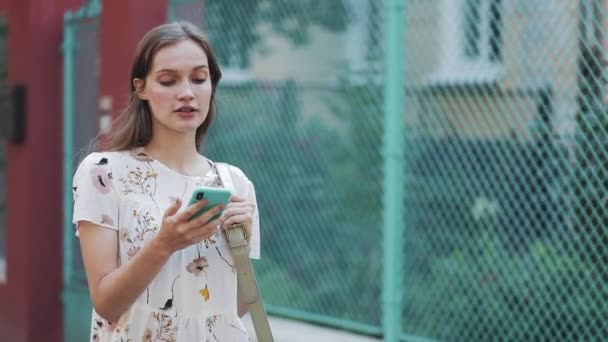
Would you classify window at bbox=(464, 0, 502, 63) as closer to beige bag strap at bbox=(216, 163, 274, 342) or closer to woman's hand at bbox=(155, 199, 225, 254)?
beige bag strap at bbox=(216, 163, 274, 342)

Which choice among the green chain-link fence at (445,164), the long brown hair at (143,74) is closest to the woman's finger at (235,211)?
the long brown hair at (143,74)

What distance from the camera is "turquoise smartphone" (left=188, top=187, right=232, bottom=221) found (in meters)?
1.99

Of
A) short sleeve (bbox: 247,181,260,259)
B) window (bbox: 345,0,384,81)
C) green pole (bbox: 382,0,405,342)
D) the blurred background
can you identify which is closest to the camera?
short sleeve (bbox: 247,181,260,259)

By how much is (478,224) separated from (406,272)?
1.81 feet

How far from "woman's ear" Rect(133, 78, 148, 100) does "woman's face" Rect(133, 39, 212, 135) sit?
0.04 m

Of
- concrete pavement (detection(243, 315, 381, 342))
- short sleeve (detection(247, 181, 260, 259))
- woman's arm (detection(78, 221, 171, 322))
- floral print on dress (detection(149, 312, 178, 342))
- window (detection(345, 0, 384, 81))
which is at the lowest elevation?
floral print on dress (detection(149, 312, 178, 342))

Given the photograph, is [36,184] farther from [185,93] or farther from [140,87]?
[185,93]

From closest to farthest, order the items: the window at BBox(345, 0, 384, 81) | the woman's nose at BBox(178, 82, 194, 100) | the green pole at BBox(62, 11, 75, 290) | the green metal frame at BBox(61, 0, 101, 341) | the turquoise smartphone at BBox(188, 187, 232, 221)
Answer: the turquoise smartphone at BBox(188, 187, 232, 221)
the woman's nose at BBox(178, 82, 194, 100)
the green metal frame at BBox(61, 0, 101, 341)
the green pole at BBox(62, 11, 75, 290)
the window at BBox(345, 0, 384, 81)

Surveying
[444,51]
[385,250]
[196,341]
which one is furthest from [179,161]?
[444,51]

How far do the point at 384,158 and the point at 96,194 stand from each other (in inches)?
109

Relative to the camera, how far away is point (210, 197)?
2.01 m

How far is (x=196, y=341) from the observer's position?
7.79ft

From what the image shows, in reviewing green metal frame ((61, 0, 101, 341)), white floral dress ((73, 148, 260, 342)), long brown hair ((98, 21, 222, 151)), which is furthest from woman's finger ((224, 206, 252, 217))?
green metal frame ((61, 0, 101, 341))

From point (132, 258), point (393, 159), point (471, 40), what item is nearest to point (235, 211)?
point (132, 258)
